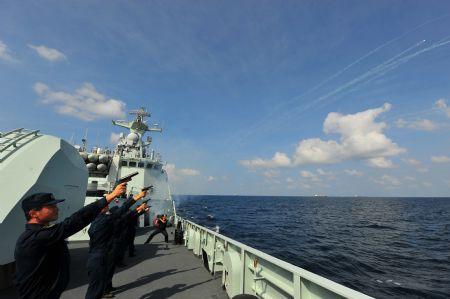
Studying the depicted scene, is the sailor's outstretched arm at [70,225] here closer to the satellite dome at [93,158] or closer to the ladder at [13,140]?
the ladder at [13,140]

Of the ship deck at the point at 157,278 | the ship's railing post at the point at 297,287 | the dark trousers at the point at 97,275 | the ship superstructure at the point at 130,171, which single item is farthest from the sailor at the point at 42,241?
the ship superstructure at the point at 130,171

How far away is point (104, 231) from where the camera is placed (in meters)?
5.08

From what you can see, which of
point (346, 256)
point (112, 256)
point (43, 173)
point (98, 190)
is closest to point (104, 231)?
point (112, 256)

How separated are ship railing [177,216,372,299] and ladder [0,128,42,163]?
495cm

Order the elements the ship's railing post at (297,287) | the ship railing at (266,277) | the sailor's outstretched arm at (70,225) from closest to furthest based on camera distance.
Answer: the sailor's outstretched arm at (70,225) → the ship railing at (266,277) → the ship's railing post at (297,287)

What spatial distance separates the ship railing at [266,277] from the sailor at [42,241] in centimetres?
242

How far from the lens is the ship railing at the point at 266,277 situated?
3.13 metres

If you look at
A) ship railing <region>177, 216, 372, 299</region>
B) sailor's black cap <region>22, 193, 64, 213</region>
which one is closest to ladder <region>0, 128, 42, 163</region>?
sailor's black cap <region>22, 193, 64, 213</region>

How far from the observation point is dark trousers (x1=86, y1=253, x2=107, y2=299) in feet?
15.4

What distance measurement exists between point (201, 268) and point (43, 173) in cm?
468

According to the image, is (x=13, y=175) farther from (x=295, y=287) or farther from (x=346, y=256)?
(x=346, y=256)

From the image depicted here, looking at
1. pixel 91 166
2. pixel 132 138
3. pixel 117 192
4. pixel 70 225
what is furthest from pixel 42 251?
pixel 132 138

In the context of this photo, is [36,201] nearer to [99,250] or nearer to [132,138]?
[99,250]

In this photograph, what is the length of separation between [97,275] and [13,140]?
12.4ft
